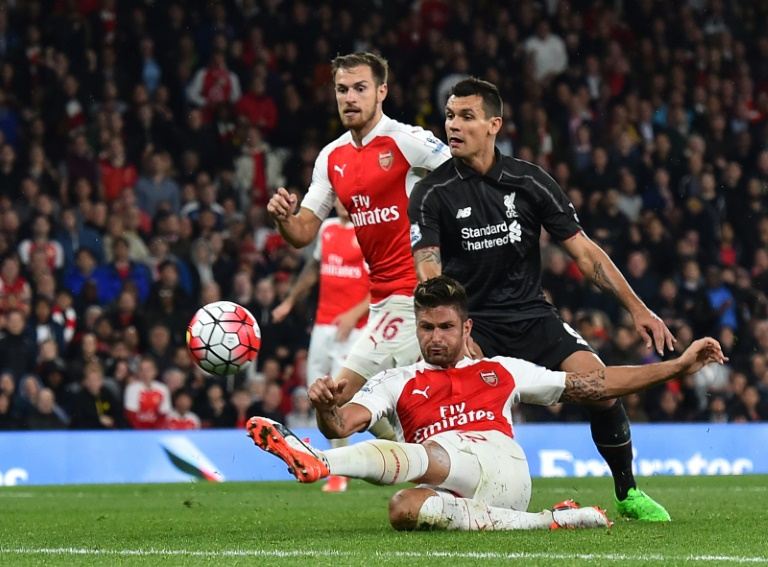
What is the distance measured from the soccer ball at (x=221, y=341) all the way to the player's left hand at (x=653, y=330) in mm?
2375

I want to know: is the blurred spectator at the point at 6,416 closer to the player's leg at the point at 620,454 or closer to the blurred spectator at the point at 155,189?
the blurred spectator at the point at 155,189

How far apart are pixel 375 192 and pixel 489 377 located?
180cm

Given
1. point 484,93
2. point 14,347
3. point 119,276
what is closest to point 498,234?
point 484,93

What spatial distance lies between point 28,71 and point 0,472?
5647 millimetres

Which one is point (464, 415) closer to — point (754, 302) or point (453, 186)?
point (453, 186)

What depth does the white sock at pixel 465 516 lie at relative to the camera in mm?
6820

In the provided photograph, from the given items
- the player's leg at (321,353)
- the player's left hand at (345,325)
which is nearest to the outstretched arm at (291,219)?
the player's left hand at (345,325)

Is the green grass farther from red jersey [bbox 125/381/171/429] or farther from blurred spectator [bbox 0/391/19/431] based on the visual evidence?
red jersey [bbox 125/381/171/429]

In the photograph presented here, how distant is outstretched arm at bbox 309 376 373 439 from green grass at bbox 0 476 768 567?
49 centimetres

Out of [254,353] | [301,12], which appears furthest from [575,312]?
[254,353]

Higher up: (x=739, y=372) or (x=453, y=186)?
(x=453, y=186)

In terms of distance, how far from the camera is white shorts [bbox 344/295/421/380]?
8812 mm

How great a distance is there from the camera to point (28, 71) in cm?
1753

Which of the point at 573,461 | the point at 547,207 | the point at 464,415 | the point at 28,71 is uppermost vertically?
the point at 28,71
